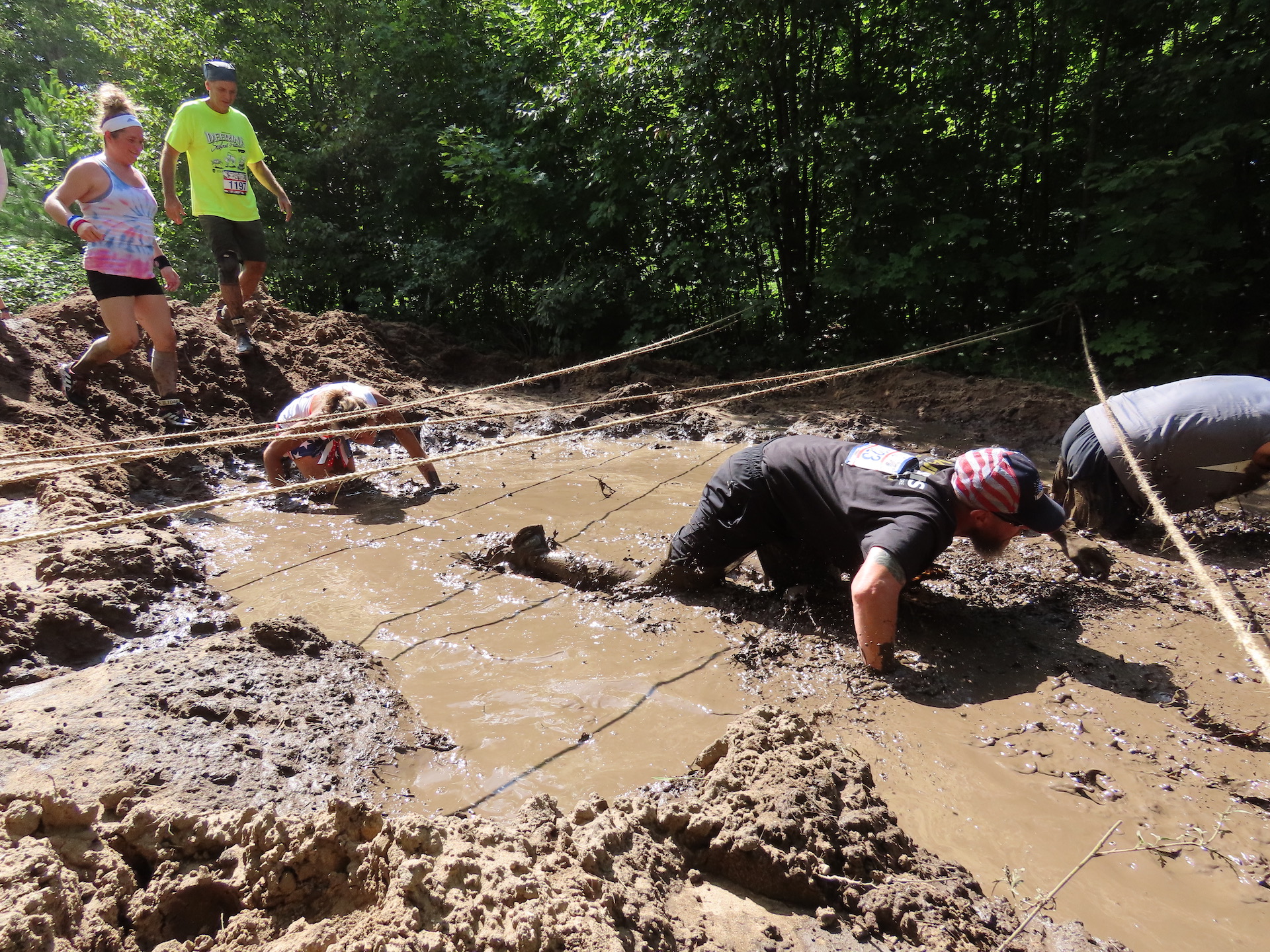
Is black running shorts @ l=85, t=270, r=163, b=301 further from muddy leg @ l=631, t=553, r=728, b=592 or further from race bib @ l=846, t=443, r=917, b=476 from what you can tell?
race bib @ l=846, t=443, r=917, b=476

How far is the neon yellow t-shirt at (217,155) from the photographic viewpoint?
217 inches

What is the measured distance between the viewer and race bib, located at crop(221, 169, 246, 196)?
19.0 feet

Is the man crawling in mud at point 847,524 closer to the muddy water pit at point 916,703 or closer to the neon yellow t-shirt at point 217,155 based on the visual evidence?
the muddy water pit at point 916,703

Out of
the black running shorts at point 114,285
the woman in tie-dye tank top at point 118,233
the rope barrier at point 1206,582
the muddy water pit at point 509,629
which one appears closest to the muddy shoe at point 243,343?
the woman in tie-dye tank top at point 118,233

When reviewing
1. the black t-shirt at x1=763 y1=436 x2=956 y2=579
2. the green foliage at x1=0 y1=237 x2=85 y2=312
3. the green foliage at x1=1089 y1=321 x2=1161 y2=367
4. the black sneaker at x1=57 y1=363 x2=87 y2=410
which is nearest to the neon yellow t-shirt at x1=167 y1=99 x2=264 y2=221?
the black sneaker at x1=57 y1=363 x2=87 y2=410

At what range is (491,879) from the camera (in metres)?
1.32

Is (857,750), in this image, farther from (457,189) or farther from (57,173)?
(57,173)

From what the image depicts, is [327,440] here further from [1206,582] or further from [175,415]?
[1206,582]

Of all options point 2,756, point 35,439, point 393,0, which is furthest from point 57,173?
point 2,756

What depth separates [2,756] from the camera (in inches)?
70.6

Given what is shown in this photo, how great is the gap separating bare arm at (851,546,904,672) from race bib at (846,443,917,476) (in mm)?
427

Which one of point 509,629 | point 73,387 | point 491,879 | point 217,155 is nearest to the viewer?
point 491,879

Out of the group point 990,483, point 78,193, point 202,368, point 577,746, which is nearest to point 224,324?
point 202,368

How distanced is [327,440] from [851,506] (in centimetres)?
369
